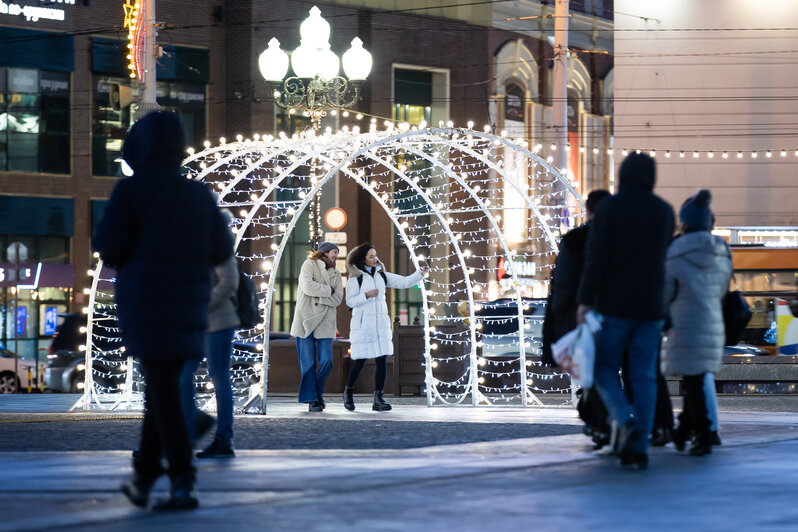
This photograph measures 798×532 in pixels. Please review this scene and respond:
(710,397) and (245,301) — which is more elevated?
(245,301)

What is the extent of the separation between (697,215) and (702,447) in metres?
1.60

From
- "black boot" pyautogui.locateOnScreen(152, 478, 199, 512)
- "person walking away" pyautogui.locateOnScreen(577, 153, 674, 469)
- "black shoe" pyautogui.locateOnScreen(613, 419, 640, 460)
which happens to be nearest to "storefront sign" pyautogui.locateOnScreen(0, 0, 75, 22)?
"person walking away" pyautogui.locateOnScreen(577, 153, 674, 469)

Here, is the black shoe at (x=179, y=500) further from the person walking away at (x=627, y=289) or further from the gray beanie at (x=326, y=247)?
the gray beanie at (x=326, y=247)

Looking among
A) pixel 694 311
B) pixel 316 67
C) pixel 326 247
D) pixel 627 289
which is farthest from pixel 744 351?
pixel 627 289

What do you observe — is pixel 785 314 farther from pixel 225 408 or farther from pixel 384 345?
pixel 225 408

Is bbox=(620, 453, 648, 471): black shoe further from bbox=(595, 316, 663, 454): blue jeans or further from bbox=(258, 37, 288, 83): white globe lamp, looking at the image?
bbox=(258, 37, 288, 83): white globe lamp

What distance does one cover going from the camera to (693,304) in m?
10.8

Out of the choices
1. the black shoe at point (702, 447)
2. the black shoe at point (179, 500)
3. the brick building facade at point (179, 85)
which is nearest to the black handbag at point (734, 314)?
the black shoe at point (702, 447)

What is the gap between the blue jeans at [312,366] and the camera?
17688mm

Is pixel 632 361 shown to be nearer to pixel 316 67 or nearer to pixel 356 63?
pixel 316 67

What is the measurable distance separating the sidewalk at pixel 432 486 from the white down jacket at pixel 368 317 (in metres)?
4.49

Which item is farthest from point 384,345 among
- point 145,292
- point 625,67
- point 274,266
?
point 625,67

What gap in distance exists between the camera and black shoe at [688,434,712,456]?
10.5 meters

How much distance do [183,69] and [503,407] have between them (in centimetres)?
2601
